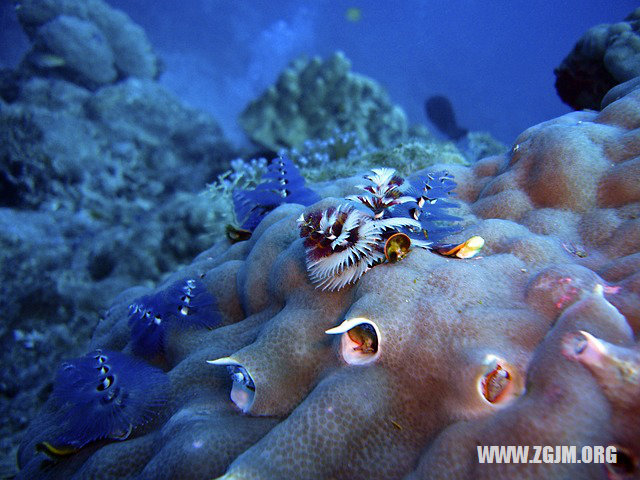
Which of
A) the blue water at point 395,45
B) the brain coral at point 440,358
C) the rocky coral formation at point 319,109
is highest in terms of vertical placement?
the blue water at point 395,45

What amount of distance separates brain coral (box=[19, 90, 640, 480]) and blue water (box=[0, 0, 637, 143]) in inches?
894

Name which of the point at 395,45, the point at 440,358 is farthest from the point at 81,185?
the point at 395,45

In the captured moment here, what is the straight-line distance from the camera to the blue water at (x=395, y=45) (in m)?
34.3

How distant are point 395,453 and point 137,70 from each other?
1813 centimetres

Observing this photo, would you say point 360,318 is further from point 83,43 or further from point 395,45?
point 395,45

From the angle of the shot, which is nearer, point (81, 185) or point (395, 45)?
point (81, 185)

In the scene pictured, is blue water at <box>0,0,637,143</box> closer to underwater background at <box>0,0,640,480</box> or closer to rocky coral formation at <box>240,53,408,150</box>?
rocky coral formation at <box>240,53,408,150</box>

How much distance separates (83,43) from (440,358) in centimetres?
1658

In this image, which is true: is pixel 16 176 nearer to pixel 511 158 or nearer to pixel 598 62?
pixel 511 158

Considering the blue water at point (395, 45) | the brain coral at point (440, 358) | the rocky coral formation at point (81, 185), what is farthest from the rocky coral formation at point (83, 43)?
the brain coral at point (440, 358)

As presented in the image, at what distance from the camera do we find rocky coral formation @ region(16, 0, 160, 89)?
1219 centimetres

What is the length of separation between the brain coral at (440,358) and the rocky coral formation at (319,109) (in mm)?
9895

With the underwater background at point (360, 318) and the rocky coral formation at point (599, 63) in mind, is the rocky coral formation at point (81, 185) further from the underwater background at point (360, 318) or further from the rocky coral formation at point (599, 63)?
the rocky coral formation at point (599, 63)

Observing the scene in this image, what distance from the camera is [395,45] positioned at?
187ft
